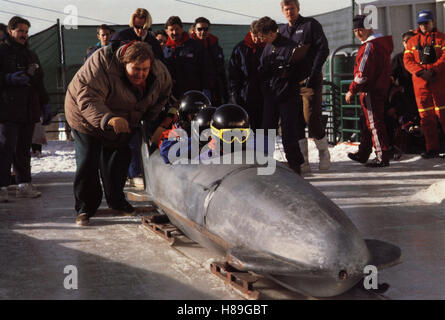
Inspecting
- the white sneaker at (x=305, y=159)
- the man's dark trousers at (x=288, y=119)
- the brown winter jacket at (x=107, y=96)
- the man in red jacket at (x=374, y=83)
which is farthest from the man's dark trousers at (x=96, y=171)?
the man in red jacket at (x=374, y=83)

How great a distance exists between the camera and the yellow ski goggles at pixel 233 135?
4094 millimetres

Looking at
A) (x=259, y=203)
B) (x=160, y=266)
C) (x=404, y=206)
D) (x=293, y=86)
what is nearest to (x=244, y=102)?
(x=293, y=86)

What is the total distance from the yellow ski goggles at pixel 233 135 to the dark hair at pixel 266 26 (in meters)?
3.32

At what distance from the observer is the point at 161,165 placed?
4.81m

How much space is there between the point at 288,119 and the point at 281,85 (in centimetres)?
38

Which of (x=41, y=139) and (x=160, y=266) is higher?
(x=41, y=139)

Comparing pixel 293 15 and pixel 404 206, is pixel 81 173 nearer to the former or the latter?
pixel 404 206

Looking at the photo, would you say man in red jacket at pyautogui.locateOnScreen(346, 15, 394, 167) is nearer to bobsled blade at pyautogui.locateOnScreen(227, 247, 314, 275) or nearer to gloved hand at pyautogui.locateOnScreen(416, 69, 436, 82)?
gloved hand at pyautogui.locateOnScreen(416, 69, 436, 82)

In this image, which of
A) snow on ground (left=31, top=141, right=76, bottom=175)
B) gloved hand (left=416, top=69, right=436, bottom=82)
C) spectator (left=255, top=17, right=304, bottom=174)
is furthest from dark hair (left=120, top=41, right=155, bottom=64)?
gloved hand (left=416, top=69, right=436, bottom=82)

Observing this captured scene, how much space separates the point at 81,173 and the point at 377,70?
465 cm

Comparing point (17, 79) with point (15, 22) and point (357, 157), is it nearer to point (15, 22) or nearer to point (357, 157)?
point (15, 22)

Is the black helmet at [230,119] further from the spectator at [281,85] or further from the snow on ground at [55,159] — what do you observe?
the snow on ground at [55,159]

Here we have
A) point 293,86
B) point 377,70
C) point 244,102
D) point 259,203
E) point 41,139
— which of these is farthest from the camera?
point 41,139
